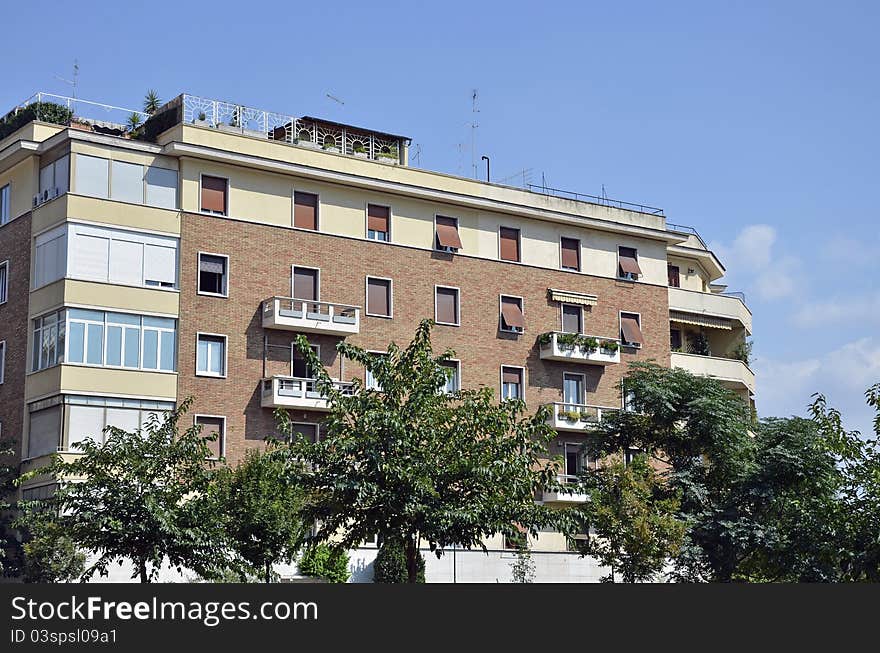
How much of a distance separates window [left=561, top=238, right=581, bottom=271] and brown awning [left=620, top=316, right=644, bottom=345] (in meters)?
3.10

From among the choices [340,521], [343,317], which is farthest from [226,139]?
[340,521]

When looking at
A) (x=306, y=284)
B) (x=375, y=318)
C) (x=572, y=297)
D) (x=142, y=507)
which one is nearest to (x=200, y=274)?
(x=306, y=284)

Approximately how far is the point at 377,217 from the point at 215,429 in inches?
410

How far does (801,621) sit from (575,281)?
129 feet

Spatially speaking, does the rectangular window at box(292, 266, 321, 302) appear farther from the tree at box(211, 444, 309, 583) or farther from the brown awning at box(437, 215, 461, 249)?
the tree at box(211, 444, 309, 583)

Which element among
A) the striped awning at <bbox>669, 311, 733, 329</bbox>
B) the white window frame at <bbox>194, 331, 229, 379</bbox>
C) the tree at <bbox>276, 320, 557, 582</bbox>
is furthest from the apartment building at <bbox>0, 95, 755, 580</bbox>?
the tree at <bbox>276, 320, 557, 582</bbox>

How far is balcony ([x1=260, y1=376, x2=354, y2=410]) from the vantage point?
153 feet

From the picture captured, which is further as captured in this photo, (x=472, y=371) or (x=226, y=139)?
(x=472, y=371)

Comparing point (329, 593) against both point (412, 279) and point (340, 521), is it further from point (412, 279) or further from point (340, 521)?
point (412, 279)

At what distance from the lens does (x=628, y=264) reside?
5769 cm

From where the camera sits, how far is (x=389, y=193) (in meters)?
51.5

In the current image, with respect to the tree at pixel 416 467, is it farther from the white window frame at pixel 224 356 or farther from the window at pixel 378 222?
the window at pixel 378 222

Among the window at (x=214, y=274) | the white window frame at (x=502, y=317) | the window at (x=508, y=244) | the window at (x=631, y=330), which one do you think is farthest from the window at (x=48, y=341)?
the window at (x=631, y=330)

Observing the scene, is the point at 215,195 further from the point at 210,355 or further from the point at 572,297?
the point at 572,297
